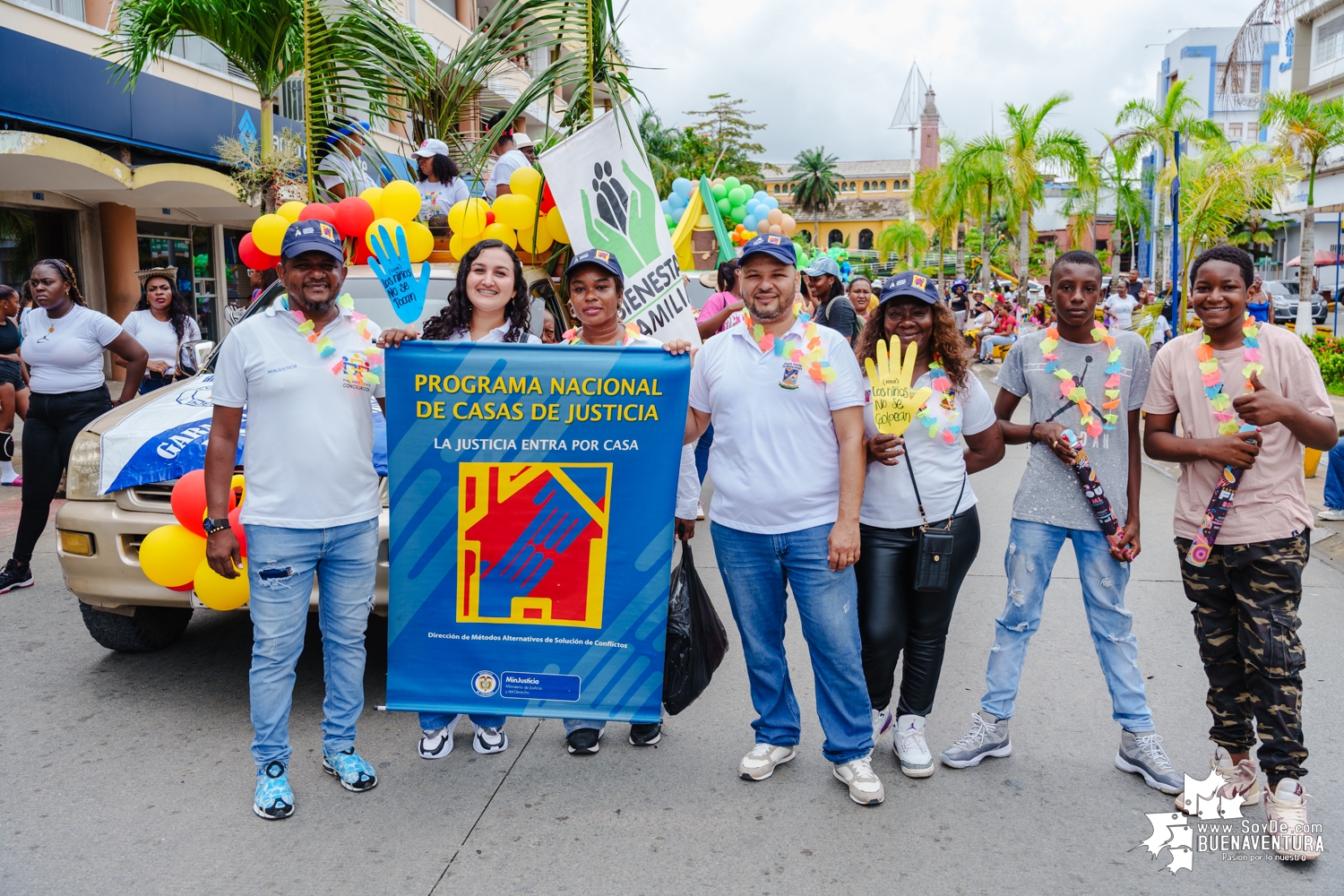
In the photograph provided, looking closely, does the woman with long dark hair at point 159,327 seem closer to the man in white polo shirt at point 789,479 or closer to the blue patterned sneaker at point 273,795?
the blue patterned sneaker at point 273,795

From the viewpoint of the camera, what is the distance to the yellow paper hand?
3738 millimetres

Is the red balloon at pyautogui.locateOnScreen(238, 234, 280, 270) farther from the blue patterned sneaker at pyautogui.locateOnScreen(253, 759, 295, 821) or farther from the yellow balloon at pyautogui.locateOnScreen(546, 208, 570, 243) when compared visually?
the blue patterned sneaker at pyautogui.locateOnScreen(253, 759, 295, 821)

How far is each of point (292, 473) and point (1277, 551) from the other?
322 cm

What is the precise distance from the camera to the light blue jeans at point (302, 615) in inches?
144

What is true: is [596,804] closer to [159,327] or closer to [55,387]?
→ [55,387]

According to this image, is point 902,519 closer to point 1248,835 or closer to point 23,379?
point 1248,835

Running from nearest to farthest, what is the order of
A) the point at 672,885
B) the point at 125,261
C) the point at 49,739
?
the point at 672,885, the point at 49,739, the point at 125,261

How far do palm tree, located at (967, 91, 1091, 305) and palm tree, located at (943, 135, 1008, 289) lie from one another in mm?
214

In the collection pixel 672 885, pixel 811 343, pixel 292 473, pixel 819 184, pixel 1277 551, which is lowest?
pixel 672 885

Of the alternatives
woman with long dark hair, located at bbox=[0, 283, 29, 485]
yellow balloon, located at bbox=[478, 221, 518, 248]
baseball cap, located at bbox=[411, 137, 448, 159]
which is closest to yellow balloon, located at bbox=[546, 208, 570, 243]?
yellow balloon, located at bbox=[478, 221, 518, 248]

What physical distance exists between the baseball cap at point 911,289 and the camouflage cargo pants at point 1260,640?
1.22 meters

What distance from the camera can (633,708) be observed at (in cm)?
386

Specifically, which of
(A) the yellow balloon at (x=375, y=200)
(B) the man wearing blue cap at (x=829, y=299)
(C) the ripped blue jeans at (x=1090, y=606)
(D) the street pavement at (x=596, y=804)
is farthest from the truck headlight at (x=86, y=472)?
(B) the man wearing blue cap at (x=829, y=299)

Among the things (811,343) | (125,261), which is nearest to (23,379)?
(125,261)
